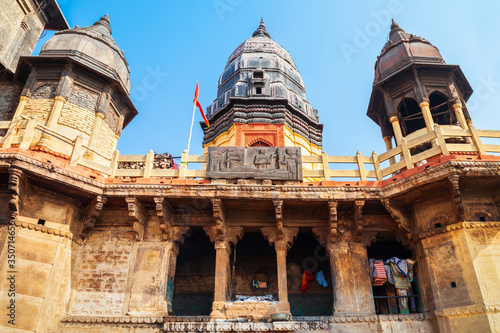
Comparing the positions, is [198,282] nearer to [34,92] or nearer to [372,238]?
[372,238]

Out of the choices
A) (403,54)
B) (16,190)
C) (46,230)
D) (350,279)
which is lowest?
(350,279)

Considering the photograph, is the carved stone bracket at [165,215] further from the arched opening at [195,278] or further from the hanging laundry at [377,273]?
the hanging laundry at [377,273]

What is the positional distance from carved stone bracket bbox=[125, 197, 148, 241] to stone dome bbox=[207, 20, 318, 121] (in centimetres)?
913

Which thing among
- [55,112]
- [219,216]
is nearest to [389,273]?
[219,216]

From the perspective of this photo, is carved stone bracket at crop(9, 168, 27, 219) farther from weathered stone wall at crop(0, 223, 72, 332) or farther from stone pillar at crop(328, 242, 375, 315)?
stone pillar at crop(328, 242, 375, 315)

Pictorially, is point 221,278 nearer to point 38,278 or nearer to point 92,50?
point 38,278

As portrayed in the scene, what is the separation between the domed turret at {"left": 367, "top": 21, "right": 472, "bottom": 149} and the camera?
1048 cm

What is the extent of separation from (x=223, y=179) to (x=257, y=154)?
1.04 metres

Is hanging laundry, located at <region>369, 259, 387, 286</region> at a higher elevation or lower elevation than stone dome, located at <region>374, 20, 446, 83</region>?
lower

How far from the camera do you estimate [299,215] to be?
29.4ft

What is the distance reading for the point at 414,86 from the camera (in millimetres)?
10656

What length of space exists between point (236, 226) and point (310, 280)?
277 centimetres

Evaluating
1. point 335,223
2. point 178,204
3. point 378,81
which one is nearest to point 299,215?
point 335,223

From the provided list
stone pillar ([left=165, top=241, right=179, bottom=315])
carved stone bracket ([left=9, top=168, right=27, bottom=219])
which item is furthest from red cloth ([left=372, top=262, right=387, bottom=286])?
carved stone bracket ([left=9, top=168, right=27, bottom=219])
